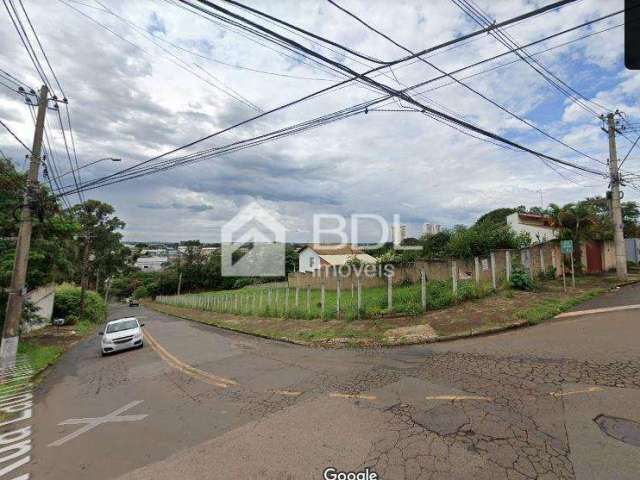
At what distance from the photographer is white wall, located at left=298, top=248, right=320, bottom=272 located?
4375 centimetres

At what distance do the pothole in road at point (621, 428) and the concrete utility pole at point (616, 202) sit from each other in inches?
685

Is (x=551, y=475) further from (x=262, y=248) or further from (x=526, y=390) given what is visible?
(x=262, y=248)

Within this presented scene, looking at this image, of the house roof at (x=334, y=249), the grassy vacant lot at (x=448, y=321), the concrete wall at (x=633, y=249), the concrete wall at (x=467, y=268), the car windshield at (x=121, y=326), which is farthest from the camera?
the house roof at (x=334, y=249)

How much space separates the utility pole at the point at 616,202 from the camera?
672 inches

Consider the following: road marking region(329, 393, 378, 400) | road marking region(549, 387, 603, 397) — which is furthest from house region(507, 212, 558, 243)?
road marking region(329, 393, 378, 400)

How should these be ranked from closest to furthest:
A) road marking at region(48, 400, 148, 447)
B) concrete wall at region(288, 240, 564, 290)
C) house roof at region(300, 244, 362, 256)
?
road marking at region(48, 400, 148, 447) → concrete wall at region(288, 240, 564, 290) → house roof at region(300, 244, 362, 256)

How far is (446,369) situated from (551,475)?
10.8 ft

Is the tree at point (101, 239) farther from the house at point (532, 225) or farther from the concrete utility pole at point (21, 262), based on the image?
the house at point (532, 225)

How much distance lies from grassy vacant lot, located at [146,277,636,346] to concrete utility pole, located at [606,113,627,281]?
4212mm

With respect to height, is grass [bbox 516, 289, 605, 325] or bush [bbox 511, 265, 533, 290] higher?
bush [bbox 511, 265, 533, 290]

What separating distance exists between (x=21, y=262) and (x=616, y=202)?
1031 inches

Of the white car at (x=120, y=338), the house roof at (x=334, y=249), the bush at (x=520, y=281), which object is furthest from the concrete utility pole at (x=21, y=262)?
the house roof at (x=334, y=249)

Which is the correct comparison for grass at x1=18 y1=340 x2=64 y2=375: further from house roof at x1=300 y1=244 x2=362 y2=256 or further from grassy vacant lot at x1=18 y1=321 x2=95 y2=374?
house roof at x1=300 y1=244 x2=362 y2=256

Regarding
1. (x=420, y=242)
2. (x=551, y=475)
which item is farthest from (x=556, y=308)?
(x=420, y=242)
